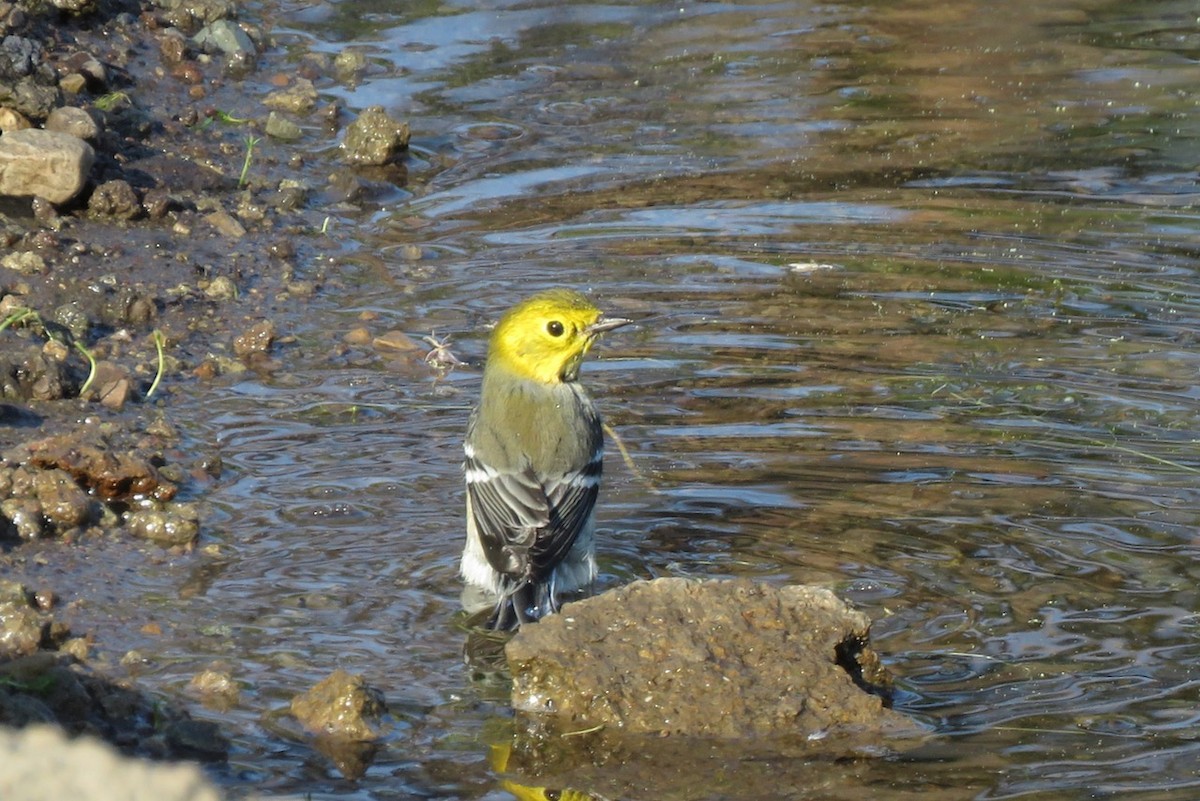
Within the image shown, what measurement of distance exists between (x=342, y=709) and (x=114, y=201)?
Result: 4668 mm

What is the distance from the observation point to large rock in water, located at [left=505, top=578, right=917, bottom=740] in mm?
5184

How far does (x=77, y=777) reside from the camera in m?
2.35

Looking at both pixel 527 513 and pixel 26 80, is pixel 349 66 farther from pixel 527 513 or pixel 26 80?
pixel 527 513

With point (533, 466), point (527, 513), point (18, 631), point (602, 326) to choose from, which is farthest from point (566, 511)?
point (18, 631)

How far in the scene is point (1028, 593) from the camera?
6.20 m

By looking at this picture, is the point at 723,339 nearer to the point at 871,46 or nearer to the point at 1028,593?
the point at 1028,593

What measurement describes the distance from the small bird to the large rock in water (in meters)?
0.73

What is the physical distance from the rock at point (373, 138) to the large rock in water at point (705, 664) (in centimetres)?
568

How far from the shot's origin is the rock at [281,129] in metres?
10.7

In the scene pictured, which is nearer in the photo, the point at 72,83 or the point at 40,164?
the point at 40,164

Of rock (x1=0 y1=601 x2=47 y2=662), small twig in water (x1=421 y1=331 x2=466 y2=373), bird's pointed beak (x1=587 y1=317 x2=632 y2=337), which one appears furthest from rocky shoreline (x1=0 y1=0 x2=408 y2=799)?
bird's pointed beak (x1=587 y1=317 x2=632 y2=337)

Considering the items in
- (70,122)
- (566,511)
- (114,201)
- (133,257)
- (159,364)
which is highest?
(70,122)

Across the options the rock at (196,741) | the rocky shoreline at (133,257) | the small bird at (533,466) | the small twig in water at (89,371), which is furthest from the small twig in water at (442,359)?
the rock at (196,741)

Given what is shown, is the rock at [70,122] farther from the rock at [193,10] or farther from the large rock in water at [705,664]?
the large rock in water at [705,664]
